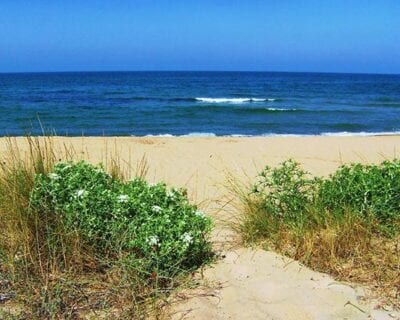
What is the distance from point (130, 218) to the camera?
151 inches

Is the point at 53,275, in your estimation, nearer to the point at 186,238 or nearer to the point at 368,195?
the point at 186,238

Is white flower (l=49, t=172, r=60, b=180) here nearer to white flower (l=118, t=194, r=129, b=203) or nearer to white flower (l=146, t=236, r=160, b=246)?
white flower (l=118, t=194, r=129, b=203)

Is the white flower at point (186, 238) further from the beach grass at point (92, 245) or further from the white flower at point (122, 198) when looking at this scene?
the white flower at point (122, 198)

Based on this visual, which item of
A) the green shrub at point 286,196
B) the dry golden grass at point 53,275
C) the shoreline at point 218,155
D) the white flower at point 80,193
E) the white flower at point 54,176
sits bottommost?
the shoreline at point 218,155

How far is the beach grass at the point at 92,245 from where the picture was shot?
11.0 feet

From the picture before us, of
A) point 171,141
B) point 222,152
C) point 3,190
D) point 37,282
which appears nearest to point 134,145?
point 171,141

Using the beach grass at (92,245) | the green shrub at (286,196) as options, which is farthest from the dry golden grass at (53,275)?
the green shrub at (286,196)

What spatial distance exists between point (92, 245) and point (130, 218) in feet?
1.08

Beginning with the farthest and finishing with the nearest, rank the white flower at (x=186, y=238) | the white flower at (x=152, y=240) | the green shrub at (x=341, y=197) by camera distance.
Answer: the green shrub at (x=341, y=197), the white flower at (x=186, y=238), the white flower at (x=152, y=240)

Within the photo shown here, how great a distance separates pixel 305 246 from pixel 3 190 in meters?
2.42

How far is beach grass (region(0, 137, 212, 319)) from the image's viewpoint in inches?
131

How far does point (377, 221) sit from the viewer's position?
4.27 m

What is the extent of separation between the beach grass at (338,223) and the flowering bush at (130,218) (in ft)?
2.00

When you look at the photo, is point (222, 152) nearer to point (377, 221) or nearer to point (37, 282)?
point (377, 221)
